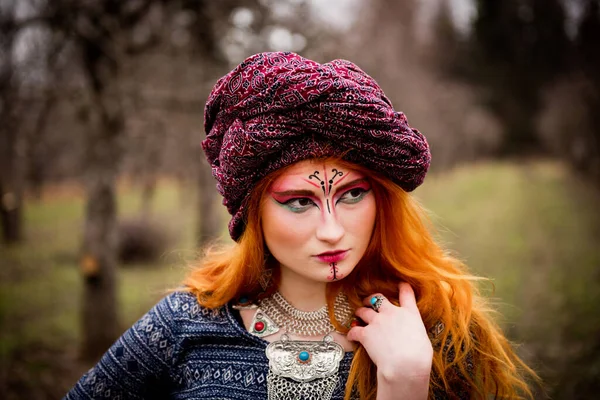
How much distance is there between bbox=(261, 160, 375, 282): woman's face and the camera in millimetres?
1542

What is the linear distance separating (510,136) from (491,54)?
405cm

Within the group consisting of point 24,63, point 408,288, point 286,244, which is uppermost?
point 24,63

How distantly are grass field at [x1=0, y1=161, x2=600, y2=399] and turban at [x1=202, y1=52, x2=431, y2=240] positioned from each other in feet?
2.49

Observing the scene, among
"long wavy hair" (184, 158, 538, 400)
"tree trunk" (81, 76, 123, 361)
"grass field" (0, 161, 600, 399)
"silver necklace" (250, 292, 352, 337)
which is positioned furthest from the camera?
"grass field" (0, 161, 600, 399)

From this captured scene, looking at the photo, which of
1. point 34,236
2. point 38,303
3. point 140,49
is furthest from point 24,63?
point 34,236

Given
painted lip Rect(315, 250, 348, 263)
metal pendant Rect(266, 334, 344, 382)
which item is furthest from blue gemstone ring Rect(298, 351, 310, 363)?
painted lip Rect(315, 250, 348, 263)

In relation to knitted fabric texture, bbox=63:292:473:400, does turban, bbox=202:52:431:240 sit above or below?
above

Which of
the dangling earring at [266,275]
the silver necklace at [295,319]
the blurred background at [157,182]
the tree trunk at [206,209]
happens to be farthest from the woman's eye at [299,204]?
the tree trunk at [206,209]

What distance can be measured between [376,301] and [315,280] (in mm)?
238

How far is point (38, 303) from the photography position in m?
7.45

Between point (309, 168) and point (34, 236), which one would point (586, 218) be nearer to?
point (309, 168)

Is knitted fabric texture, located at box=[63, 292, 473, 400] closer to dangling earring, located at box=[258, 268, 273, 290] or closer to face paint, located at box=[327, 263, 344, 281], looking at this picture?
dangling earring, located at box=[258, 268, 273, 290]

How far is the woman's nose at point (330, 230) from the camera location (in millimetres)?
1517

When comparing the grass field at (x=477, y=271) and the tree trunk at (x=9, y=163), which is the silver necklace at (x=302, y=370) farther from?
the tree trunk at (x=9, y=163)
